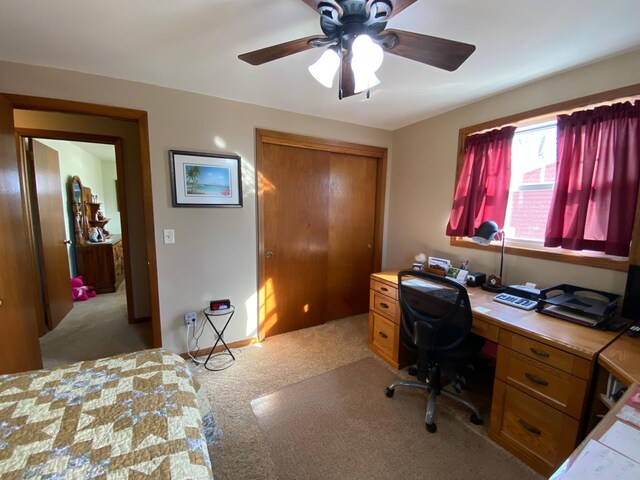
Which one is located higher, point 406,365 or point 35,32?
point 35,32

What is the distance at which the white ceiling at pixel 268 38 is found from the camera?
1274mm

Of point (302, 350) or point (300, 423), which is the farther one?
point (302, 350)

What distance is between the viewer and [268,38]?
1.53 meters

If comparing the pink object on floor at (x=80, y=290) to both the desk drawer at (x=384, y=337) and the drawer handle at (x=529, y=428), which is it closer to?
the desk drawer at (x=384, y=337)

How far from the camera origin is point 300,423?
5.74ft

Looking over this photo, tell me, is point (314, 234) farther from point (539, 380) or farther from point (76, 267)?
point (76, 267)

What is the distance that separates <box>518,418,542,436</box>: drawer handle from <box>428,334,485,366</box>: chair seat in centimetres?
37

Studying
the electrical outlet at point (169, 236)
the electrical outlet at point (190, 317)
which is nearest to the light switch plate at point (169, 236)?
the electrical outlet at point (169, 236)

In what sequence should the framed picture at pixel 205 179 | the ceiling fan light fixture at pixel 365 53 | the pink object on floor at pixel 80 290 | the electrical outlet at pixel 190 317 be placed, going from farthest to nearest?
the pink object on floor at pixel 80 290
the electrical outlet at pixel 190 317
the framed picture at pixel 205 179
the ceiling fan light fixture at pixel 365 53

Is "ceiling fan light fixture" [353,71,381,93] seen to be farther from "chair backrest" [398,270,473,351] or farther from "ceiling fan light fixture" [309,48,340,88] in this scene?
"chair backrest" [398,270,473,351]

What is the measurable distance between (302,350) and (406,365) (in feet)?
3.20

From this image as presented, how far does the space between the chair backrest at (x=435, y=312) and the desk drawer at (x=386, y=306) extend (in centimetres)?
42

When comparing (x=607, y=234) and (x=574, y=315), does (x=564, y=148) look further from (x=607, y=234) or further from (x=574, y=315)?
(x=574, y=315)

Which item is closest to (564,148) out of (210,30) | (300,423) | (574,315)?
(574,315)
